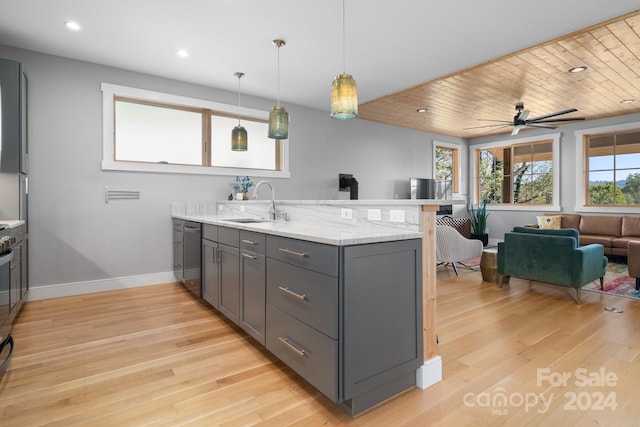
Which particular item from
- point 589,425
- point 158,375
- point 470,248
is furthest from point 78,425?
point 470,248

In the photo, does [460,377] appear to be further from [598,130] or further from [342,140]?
[598,130]

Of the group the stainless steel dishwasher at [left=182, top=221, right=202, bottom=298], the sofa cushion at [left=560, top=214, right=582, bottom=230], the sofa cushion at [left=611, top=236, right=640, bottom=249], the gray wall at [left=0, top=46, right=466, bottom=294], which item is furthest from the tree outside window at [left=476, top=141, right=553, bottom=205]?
the stainless steel dishwasher at [left=182, top=221, right=202, bottom=298]

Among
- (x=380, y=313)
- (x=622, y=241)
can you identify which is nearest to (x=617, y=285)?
(x=622, y=241)

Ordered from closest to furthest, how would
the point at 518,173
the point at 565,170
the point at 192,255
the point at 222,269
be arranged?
the point at 222,269 < the point at 192,255 < the point at 565,170 < the point at 518,173

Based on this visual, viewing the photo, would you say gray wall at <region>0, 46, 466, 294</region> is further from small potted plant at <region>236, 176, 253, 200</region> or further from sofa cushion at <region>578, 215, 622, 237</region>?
sofa cushion at <region>578, 215, 622, 237</region>

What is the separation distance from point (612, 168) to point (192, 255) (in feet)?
24.8

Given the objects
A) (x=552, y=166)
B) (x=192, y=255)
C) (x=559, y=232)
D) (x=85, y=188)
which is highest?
(x=552, y=166)

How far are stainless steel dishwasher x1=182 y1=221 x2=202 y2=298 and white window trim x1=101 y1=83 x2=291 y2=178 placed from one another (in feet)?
3.32

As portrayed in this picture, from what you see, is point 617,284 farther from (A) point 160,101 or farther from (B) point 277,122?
(A) point 160,101

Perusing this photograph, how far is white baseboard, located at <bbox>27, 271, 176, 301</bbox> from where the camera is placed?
11.7ft

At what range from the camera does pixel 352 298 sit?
5.19 ft

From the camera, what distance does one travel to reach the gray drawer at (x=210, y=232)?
9.64 ft

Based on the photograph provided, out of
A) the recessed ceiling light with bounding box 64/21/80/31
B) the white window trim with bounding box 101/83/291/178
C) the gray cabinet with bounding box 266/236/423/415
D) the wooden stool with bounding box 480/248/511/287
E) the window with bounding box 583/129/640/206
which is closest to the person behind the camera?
the gray cabinet with bounding box 266/236/423/415

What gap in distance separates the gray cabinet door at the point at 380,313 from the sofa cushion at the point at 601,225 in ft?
19.9
